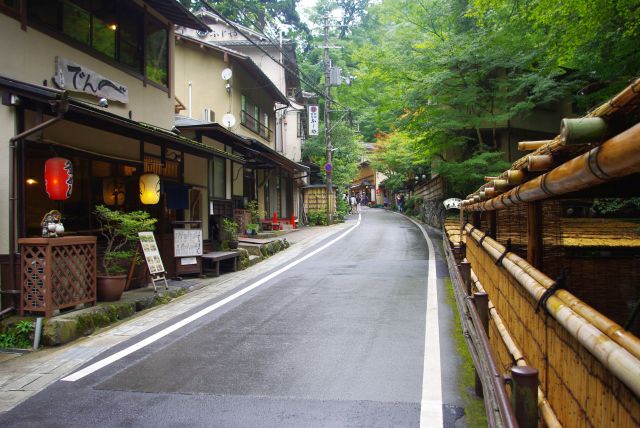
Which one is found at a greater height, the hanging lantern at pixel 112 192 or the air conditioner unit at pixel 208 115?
the air conditioner unit at pixel 208 115

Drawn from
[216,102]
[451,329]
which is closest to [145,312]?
[451,329]

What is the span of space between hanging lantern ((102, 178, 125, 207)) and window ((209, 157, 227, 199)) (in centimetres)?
501

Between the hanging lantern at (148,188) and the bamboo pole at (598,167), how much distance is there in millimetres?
9861

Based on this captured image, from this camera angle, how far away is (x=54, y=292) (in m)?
7.50

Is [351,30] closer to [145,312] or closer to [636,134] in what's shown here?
[145,312]

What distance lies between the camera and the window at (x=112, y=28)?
9.49m

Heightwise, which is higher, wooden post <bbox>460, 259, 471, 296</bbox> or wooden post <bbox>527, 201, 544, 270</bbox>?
wooden post <bbox>527, 201, 544, 270</bbox>

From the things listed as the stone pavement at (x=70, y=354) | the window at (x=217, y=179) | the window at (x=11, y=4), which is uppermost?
the window at (x=11, y=4)

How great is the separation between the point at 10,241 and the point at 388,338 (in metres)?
5.98

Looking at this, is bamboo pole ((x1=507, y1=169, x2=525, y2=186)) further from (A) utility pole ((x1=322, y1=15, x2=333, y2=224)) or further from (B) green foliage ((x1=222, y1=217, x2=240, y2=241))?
(A) utility pole ((x1=322, y1=15, x2=333, y2=224))

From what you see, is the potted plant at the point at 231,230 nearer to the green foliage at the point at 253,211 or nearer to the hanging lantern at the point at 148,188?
the hanging lantern at the point at 148,188

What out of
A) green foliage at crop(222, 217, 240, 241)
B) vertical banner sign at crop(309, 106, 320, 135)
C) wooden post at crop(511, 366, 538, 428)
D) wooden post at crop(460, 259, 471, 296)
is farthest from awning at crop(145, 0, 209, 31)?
vertical banner sign at crop(309, 106, 320, 135)

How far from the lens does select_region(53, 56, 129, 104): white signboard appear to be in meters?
9.56

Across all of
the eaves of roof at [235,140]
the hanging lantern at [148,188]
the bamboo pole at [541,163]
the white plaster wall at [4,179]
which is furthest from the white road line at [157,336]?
the bamboo pole at [541,163]
